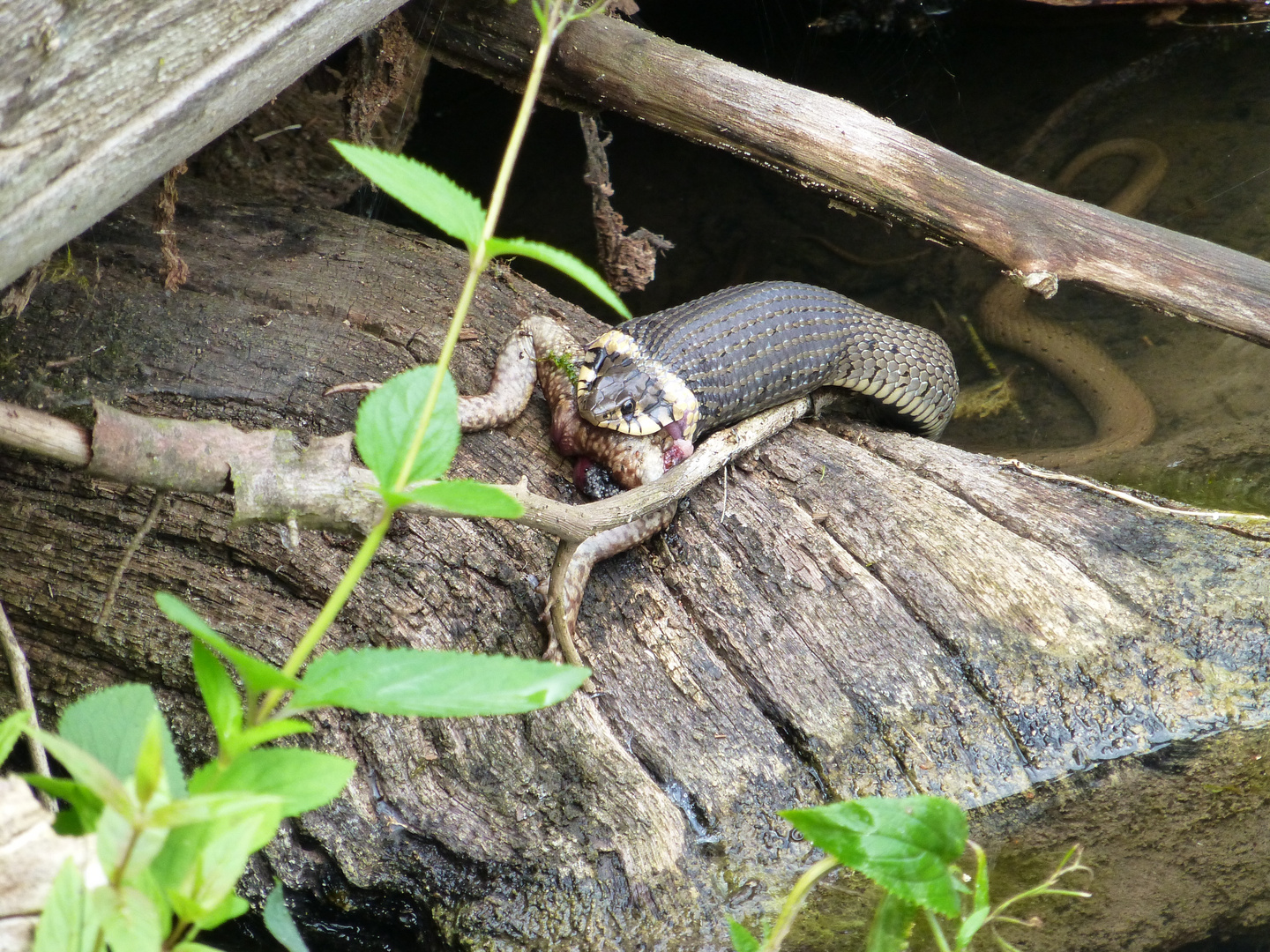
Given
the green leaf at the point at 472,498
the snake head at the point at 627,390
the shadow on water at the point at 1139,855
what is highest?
the snake head at the point at 627,390

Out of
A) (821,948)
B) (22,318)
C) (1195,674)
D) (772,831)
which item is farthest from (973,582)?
(22,318)

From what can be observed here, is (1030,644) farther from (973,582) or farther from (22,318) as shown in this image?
(22,318)

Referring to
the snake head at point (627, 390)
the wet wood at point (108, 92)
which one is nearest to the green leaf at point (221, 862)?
the wet wood at point (108, 92)

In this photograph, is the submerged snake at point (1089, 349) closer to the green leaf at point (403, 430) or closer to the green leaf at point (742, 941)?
the green leaf at point (742, 941)

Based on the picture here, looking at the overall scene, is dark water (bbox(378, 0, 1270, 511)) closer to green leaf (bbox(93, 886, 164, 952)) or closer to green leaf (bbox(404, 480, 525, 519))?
green leaf (bbox(404, 480, 525, 519))

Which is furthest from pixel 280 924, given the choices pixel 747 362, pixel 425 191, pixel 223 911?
pixel 747 362

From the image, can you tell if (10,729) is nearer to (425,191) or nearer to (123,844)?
(123,844)

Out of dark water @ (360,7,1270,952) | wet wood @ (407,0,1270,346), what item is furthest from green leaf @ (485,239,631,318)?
dark water @ (360,7,1270,952)
